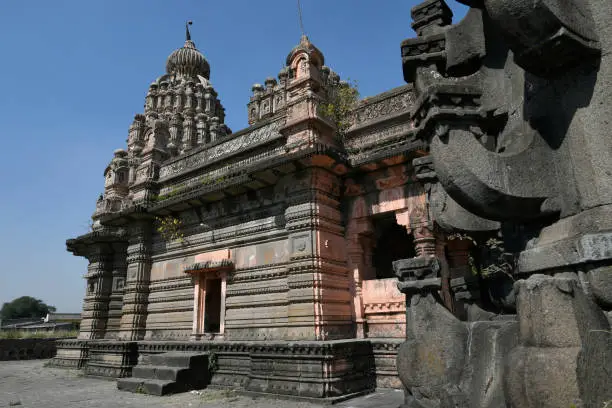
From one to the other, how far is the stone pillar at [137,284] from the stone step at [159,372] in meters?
3.45

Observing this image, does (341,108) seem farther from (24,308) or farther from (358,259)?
(24,308)

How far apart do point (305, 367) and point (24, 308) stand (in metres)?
107

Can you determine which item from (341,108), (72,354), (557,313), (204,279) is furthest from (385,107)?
(72,354)

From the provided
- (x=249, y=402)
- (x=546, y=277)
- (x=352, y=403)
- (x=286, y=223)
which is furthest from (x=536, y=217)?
(x=286, y=223)

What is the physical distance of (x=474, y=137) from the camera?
291 cm

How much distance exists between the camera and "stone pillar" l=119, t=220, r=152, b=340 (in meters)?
14.1

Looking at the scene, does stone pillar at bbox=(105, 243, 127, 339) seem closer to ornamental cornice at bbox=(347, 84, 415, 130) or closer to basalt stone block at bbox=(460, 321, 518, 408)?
ornamental cornice at bbox=(347, 84, 415, 130)

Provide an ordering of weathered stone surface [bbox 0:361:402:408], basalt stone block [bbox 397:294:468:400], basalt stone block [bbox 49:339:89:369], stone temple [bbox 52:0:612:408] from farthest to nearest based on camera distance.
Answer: basalt stone block [bbox 49:339:89:369] → weathered stone surface [bbox 0:361:402:408] → basalt stone block [bbox 397:294:468:400] → stone temple [bbox 52:0:612:408]

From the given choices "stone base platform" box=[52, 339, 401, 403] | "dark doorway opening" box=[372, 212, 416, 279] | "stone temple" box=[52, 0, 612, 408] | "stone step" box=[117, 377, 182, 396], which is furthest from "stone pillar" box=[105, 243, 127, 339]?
"dark doorway opening" box=[372, 212, 416, 279]

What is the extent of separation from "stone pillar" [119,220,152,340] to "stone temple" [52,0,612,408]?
7 centimetres

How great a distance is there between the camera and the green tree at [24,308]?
→ 9006cm

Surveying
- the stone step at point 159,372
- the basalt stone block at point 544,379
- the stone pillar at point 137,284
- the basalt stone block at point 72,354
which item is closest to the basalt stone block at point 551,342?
the basalt stone block at point 544,379

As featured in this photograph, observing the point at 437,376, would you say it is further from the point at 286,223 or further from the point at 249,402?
the point at 286,223

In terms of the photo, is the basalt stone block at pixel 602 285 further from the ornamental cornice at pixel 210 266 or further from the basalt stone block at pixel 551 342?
the ornamental cornice at pixel 210 266
